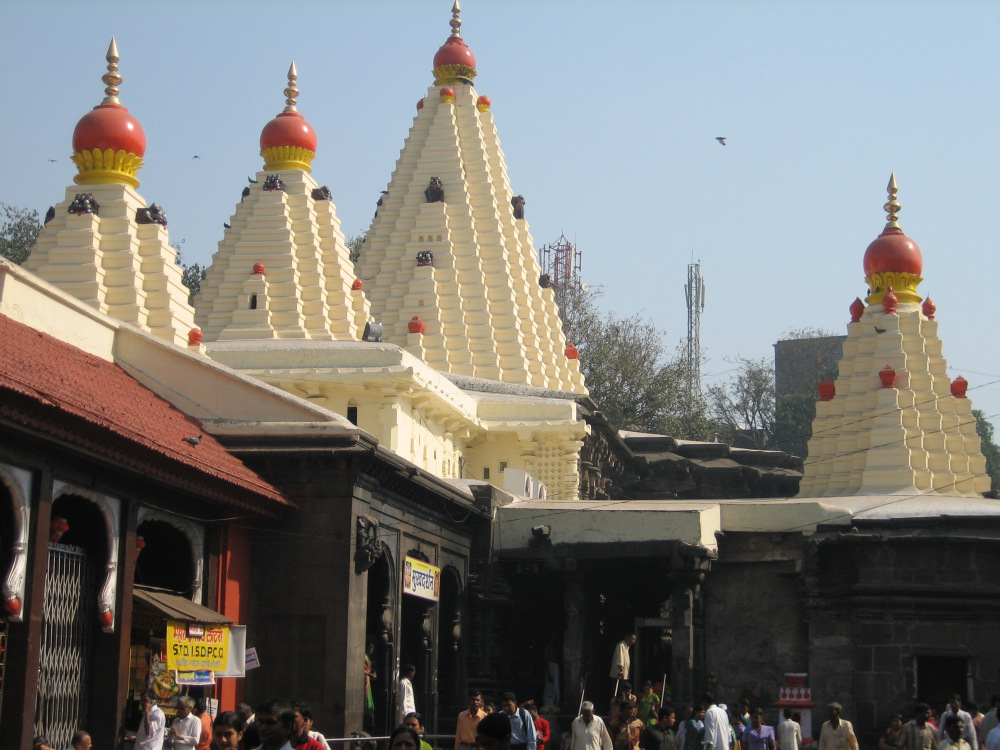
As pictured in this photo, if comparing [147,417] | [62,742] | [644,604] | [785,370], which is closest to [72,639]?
[62,742]

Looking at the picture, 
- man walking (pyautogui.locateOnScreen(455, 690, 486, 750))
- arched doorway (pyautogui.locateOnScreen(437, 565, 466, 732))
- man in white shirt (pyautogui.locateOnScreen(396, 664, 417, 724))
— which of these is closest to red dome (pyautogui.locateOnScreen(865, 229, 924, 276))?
arched doorway (pyautogui.locateOnScreen(437, 565, 466, 732))

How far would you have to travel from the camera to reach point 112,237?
29.7 m

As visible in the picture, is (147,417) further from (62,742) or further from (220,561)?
(62,742)

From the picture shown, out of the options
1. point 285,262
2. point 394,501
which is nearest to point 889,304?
point 285,262

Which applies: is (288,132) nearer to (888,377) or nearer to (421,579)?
(888,377)

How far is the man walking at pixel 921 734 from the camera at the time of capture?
16.8 meters

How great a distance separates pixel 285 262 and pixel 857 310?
12311mm

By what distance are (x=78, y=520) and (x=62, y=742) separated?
7.69 ft

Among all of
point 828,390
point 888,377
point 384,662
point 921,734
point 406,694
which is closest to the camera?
point 921,734

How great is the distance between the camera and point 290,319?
109 feet

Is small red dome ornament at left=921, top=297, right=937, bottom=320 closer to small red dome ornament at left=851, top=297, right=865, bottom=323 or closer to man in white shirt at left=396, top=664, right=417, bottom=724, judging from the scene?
small red dome ornament at left=851, top=297, right=865, bottom=323

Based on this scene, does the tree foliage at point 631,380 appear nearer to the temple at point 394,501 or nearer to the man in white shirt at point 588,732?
the temple at point 394,501

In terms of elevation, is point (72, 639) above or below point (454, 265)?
below

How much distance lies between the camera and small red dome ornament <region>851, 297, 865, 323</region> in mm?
31578
